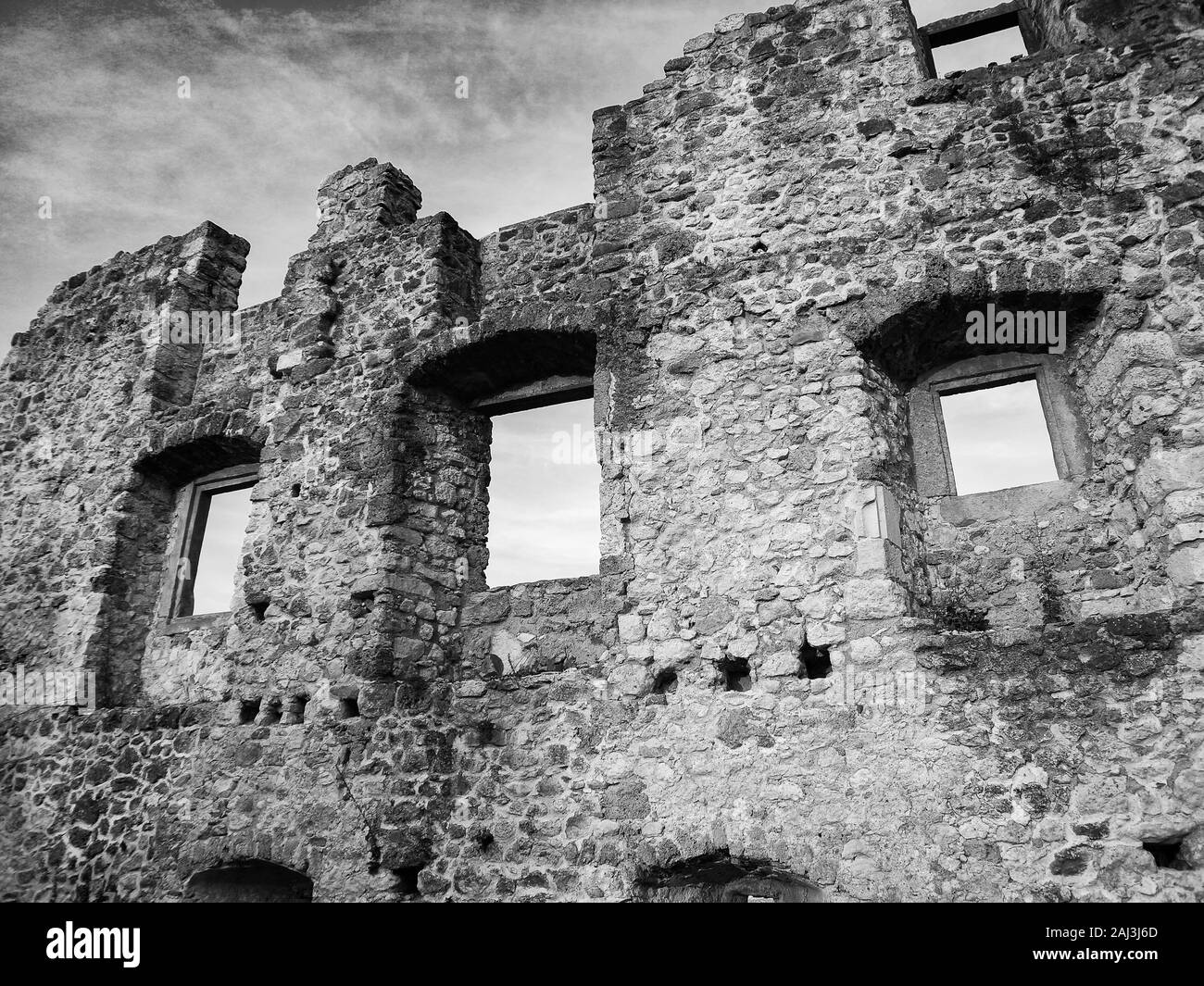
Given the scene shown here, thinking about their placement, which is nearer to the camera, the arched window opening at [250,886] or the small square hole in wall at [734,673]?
the small square hole in wall at [734,673]

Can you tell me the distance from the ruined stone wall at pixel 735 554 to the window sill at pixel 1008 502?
0.9 inches

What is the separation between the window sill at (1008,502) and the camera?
4.74m

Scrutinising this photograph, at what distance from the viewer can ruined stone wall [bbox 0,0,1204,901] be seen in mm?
4172

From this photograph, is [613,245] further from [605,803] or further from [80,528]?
[80,528]

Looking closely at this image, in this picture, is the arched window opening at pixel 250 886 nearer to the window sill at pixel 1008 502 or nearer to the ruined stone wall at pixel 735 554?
the ruined stone wall at pixel 735 554

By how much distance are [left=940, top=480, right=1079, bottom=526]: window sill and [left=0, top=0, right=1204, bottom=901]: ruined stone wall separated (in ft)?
0.07

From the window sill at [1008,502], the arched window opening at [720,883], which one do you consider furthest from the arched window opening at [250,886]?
the window sill at [1008,502]

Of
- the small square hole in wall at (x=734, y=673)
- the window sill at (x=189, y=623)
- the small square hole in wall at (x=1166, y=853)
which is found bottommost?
the small square hole in wall at (x=1166, y=853)

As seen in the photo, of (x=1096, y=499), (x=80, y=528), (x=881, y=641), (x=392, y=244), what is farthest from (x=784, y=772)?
(x=80, y=528)

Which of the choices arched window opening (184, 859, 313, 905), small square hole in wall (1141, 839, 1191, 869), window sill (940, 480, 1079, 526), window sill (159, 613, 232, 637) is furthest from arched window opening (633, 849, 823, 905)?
window sill (159, 613, 232, 637)

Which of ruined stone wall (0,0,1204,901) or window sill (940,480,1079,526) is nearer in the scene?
ruined stone wall (0,0,1204,901)

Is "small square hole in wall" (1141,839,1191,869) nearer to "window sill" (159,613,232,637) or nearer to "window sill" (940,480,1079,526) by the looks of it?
"window sill" (940,480,1079,526)

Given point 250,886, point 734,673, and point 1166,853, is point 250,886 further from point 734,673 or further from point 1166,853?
point 1166,853
